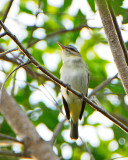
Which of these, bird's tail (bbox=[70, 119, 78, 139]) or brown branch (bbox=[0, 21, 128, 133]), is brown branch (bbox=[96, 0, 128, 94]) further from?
bird's tail (bbox=[70, 119, 78, 139])

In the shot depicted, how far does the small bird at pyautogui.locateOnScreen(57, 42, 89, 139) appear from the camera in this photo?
14.8 feet

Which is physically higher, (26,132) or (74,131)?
(26,132)

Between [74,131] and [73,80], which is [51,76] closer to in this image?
[73,80]

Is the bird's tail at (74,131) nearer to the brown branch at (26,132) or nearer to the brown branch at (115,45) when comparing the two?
the brown branch at (26,132)

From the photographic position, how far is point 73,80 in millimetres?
4523

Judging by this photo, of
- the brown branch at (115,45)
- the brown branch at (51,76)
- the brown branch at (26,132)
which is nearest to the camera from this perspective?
the brown branch at (51,76)

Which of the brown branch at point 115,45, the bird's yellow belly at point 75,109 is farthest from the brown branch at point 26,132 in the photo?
the brown branch at point 115,45

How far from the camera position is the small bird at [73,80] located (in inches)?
178

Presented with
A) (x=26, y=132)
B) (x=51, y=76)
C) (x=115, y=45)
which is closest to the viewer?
(x=51, y=76)

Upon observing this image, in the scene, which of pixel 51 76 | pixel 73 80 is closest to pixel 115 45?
pixel 51 76

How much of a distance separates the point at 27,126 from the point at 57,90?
123 centimetres

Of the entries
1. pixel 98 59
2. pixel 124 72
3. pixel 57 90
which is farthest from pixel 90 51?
pixel 124 72

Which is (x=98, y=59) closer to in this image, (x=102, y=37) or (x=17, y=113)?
(x=102, y=37)

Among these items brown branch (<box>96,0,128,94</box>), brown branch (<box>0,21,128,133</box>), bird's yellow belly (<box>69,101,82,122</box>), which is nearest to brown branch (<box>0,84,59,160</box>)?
bird's yellow belly (<box>69,101,82,122</box>)
